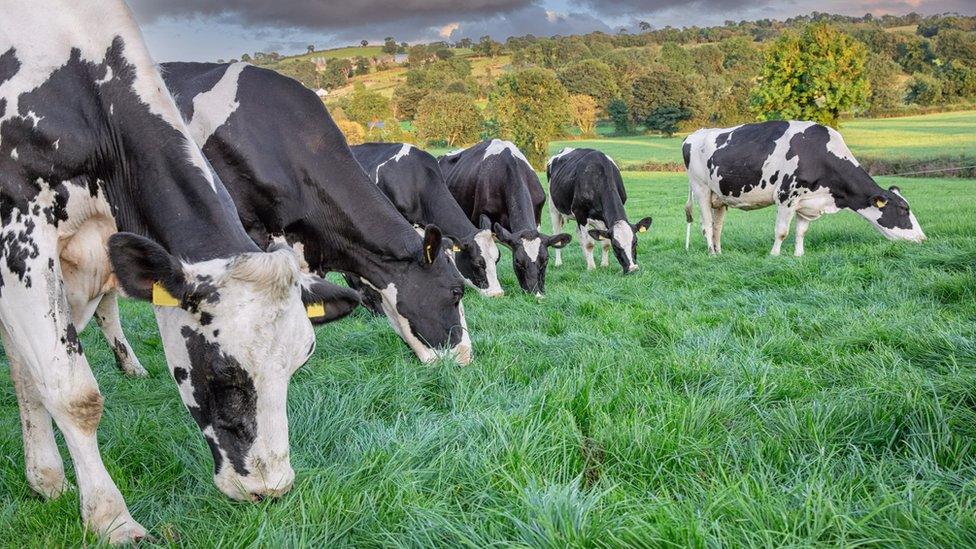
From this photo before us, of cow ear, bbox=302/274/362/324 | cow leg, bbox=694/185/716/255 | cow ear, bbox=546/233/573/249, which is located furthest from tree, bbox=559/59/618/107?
cow ear, bbox=302/274/362/324

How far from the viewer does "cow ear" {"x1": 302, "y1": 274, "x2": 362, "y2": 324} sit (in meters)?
3.21

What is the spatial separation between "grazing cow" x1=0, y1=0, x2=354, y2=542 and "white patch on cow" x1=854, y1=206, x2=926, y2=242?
11436mm

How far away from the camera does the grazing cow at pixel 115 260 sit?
2801mm

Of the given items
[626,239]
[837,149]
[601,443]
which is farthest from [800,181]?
[601,443]

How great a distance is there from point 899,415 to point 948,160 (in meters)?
37.9

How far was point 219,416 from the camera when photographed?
9.56ft

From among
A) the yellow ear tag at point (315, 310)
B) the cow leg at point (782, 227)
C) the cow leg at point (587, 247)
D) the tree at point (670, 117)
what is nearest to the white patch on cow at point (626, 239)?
the cow leg at point (587, 247)

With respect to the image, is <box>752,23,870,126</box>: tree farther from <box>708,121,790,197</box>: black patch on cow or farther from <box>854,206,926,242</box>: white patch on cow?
<box>854,206,926,242</box>: white patch on cow

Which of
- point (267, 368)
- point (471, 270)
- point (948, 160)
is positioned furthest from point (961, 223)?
→ point (948, 160)

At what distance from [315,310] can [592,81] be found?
93.4 metres

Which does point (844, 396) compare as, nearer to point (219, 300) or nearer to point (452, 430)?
point (452, 430)

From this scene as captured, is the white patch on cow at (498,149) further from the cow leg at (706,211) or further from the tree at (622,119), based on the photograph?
the tree at (622,119)

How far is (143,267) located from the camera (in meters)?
2.66

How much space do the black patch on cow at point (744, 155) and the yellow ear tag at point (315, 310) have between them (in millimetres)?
11283
